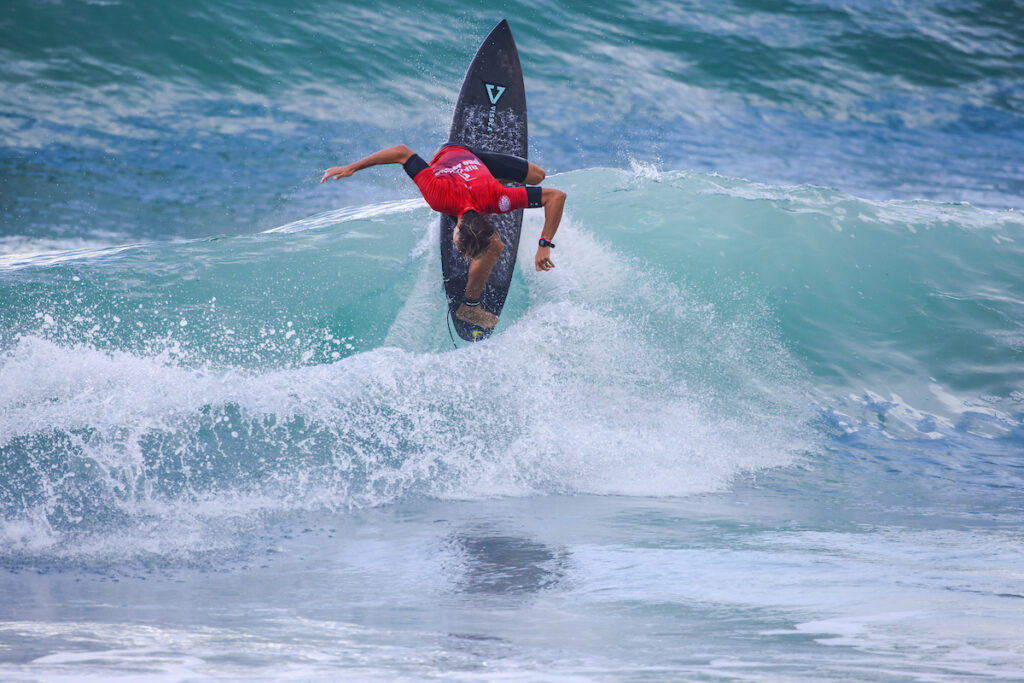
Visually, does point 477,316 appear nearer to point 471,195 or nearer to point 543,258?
point 543,258

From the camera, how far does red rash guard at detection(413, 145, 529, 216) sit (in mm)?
5117

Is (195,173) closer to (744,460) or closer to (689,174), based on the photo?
(689,174)

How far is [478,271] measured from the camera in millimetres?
5578

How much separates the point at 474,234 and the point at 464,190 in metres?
0.31

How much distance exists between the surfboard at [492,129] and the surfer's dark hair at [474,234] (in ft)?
2.26

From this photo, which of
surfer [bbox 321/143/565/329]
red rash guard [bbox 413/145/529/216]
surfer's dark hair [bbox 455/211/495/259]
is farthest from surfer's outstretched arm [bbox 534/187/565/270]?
surfer's dark hair [bbox 455/211/495/259]

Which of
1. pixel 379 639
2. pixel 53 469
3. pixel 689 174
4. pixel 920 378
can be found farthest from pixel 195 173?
pixel 379 639

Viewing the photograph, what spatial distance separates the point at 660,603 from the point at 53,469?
3343 millimetres

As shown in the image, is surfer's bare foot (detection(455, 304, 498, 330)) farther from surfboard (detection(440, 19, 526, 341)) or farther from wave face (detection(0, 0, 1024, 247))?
wave face (detection(0, 0, 1024, 247))

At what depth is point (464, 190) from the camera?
201 inches

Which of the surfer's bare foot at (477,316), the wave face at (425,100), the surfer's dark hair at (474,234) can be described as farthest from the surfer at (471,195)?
the wave face at (425,100)

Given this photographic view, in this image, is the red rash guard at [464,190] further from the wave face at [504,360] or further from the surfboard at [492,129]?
the wave face at [504,360]

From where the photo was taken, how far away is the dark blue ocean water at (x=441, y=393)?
2.76 metres

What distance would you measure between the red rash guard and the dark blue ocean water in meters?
1.00
